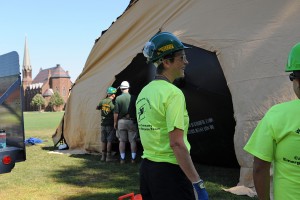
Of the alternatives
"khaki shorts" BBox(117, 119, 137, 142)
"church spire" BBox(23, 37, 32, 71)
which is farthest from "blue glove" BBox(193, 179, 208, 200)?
"church spire" BBox(23, 37, 32, 71)

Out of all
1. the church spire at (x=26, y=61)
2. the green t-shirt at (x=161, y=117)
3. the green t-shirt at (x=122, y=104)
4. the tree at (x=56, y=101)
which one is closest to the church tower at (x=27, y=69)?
the church spire at (x=26, y=61)

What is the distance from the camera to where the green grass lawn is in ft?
22.0

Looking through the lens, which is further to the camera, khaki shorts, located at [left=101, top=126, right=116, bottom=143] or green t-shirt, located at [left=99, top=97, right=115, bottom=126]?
khaki shorts, located at [left=101, top=126, right=116, bottom=143]

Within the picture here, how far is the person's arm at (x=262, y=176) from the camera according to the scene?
7.02ft

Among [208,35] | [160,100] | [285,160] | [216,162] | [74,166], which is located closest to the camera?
[285,160]

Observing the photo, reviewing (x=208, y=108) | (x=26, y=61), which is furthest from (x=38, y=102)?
(x=208, y=108)

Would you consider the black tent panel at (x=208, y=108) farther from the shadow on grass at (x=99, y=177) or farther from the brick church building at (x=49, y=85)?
the brick church building at (x=49, y=85)

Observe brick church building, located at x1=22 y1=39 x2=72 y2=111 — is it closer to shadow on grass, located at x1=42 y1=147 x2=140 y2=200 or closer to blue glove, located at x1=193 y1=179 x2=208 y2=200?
shadow on grass, located at x1=42 y1=147 x2=140 y2=200

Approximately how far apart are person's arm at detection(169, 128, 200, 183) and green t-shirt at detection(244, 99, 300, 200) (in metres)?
0.60

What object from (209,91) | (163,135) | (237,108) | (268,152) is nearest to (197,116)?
(209,91)

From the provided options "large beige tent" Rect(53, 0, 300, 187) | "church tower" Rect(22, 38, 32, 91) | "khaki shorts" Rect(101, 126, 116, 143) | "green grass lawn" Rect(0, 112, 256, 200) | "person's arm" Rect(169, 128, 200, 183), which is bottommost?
"green grass lawn" Rect(0, 112, 256, 200)

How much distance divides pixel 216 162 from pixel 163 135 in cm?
632

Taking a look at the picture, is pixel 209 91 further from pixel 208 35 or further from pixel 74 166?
pixel 74 166

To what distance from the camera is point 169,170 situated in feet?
8.82
